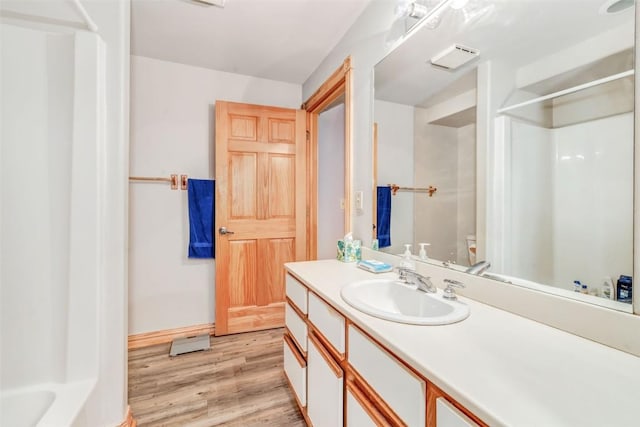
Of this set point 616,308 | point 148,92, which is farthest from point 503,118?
point 148,92

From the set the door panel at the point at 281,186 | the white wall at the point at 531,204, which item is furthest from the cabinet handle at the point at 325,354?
the door panel at the point at 281,186

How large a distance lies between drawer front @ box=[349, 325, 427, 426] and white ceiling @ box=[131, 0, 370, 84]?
188cm

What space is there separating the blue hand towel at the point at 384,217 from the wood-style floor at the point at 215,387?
1070 millimetres

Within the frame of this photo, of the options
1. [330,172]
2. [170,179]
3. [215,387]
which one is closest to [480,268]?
[215,387]

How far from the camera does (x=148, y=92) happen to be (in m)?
2.33


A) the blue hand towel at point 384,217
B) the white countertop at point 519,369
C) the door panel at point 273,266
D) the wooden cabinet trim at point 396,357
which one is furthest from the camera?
the door panel at point 273,266

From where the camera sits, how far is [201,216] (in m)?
2.41

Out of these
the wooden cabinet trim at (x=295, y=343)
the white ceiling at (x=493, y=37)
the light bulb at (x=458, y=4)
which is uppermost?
the light bulb at (x=458, y=4)

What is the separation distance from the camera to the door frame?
188 centimetres

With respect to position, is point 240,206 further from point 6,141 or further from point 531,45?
point 531,45

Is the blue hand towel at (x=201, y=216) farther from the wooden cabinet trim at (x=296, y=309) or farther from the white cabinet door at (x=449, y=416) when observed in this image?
the white cabinet door at (x=449, y=416)

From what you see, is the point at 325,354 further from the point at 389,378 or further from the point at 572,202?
the point at 572,202

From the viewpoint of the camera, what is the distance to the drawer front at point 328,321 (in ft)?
3.27

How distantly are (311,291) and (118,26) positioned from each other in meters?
1.48
